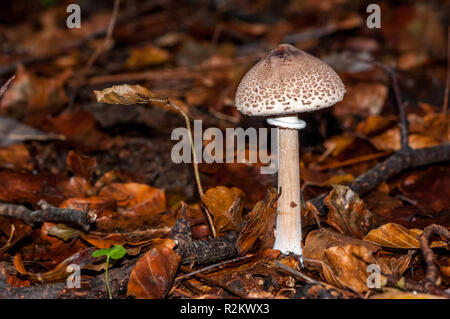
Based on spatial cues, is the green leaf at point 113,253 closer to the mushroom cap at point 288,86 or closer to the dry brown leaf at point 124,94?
the dry brown leaf at point 124,94

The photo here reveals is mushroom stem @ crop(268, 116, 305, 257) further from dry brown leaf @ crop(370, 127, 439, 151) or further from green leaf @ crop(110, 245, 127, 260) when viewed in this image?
dry brown leaf @ crop(370, 127, 439, 151)

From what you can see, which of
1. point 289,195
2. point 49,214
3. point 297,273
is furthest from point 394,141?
point 49,214

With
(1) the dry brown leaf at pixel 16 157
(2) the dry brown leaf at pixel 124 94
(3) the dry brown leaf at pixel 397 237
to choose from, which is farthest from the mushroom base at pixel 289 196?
(1) the dry brown leaf at pixel 16 157

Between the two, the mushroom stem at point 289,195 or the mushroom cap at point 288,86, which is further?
the mushroom stem at point 289,195

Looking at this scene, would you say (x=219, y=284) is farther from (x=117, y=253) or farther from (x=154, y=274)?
(x=117, y=253)

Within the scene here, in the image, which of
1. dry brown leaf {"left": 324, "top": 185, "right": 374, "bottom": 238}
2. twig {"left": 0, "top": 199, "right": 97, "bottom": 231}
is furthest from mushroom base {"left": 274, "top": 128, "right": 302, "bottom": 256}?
twig {"left": 0, "top": 199, "right": 97, "bottom": 231}
